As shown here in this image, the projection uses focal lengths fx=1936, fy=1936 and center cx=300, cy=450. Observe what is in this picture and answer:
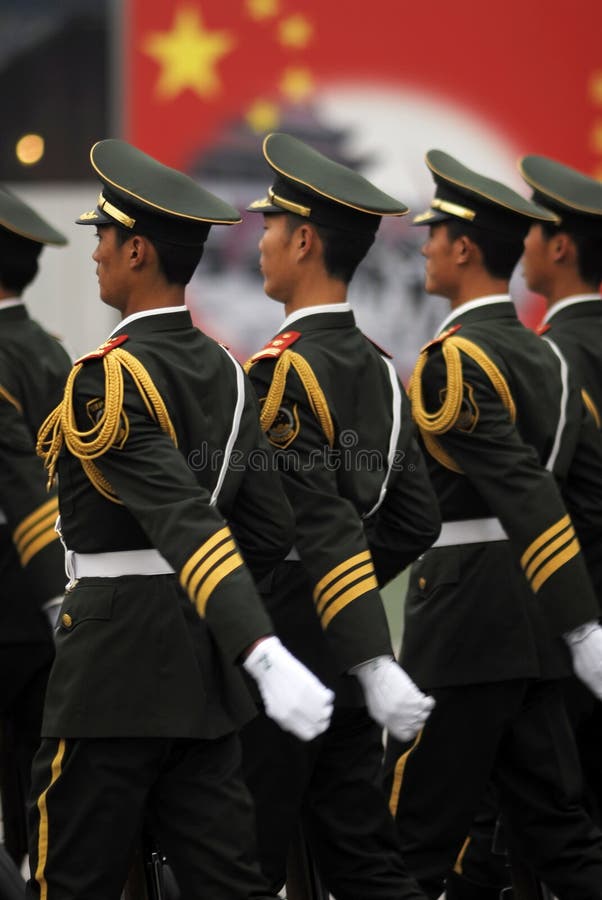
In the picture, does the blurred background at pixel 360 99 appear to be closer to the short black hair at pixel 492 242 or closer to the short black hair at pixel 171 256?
the short black hair at pixel 492 242

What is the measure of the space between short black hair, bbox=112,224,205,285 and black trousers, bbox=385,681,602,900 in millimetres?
1183

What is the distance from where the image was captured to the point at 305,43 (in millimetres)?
9727

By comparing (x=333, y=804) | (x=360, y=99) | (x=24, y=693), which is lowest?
(x=24, y=693)

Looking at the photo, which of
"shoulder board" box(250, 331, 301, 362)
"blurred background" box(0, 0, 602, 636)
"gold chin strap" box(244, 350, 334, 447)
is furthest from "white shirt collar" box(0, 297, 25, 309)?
"blurred background" box(0, 0, 602, 636)

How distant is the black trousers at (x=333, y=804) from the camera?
386 cm

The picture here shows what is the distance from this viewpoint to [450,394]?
413 cm

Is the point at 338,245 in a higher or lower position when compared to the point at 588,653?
higher

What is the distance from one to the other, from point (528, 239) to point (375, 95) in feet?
15.9

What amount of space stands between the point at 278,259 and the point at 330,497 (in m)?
0.58

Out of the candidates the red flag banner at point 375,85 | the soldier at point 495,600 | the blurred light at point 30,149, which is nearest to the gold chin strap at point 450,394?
the soldier at point 495,600

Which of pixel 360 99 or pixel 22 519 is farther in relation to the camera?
pixel 360 99

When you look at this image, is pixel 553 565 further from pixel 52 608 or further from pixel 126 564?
pixel 52 608

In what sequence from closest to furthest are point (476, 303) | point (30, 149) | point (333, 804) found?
point (333, 804), point (476, 303), point (30, 149)

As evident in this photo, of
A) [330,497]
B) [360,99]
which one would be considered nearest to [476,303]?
[330,497]
